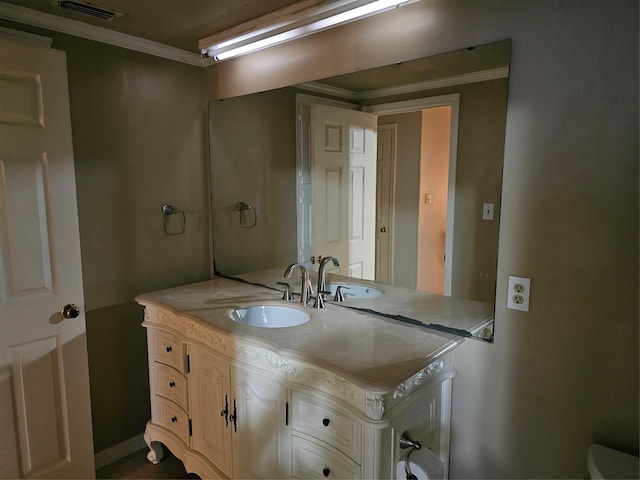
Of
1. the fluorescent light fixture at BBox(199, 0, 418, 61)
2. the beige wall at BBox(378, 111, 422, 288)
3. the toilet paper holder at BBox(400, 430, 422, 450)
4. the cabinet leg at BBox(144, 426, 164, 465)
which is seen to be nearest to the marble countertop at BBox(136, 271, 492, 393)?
the beige wall at BBox(378, 111, 422, 288)

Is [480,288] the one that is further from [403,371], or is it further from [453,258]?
[403,371]

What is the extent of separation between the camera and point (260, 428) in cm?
156

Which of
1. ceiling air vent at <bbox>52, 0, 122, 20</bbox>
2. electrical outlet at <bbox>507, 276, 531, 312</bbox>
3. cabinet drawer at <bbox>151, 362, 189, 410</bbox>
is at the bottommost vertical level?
cabinet drawer at <bbox>151, 362, 189, 410</bbox>

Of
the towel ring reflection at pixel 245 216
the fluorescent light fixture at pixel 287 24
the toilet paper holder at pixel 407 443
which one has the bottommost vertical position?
the toilet paper holder at pixel 407 443

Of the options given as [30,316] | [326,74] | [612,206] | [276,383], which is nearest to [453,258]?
[612,206]

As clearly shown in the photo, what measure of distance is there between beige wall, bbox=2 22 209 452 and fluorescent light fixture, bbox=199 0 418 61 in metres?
0.39

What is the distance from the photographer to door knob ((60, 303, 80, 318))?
6.09ft

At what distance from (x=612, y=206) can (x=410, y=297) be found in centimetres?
80

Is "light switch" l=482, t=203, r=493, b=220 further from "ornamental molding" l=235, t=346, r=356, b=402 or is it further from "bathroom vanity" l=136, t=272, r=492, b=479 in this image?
"ornamental molding" l=235, t=346, r=356, b=402

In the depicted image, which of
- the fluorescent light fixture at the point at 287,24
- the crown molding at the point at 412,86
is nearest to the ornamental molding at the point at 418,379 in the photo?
the crown molding at the point at 412,86

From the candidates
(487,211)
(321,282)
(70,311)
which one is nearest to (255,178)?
(321,282)

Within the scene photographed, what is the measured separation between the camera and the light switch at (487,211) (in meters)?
1.48

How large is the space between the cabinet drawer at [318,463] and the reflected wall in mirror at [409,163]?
74cm

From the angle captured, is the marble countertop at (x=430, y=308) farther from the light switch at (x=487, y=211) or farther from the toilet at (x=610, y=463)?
the toilet at (x=610, y=463)
